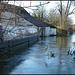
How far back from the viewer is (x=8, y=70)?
6355 millimetres

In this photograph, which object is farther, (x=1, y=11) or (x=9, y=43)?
(x=9, y=43)

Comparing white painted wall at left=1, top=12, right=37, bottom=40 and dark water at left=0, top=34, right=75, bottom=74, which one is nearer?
dark water at left=0, top=34, right=75, bottom=74

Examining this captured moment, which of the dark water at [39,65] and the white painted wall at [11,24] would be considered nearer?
the dark water at [39,65]

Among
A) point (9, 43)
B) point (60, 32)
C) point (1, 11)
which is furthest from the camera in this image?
point (60, 32)

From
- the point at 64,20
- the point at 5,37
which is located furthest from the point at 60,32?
the point at 5,37

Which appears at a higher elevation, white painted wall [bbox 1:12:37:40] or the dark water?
white painted wall [bbox 1:12:37:40]

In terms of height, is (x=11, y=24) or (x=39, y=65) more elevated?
(x=11, y=24)

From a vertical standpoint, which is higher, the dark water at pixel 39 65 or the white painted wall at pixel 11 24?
the white painted wall at pixel 11 24

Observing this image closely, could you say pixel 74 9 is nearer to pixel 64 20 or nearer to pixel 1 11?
pixel 64 20

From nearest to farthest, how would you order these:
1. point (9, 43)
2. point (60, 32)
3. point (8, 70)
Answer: point (8, 70), point (9, 43), point (60, 32)

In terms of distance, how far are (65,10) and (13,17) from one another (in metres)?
40.1

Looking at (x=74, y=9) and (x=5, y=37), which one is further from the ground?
(x=74, y=9)

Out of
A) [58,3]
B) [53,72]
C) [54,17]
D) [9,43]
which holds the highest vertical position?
[58,3]

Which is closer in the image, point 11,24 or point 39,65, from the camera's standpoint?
point 39,65
